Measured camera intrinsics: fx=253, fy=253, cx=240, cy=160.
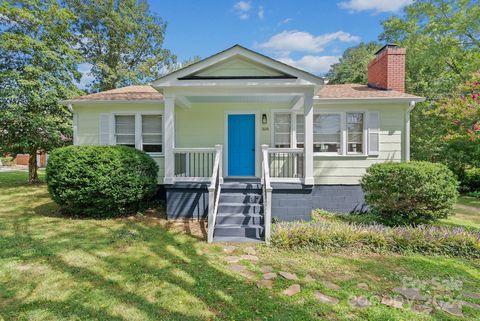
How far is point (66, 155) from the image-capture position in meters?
6.66

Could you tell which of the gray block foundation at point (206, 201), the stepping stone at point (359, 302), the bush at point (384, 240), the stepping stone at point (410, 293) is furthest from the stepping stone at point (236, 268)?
the gray block foundation at point (206, 201)

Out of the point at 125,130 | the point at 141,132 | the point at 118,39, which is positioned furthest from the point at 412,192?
the point at 118,39

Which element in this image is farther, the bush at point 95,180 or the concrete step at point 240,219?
the bush at point 95,180

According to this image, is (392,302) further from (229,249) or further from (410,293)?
(229,249)

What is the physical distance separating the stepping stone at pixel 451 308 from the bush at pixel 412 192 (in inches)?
121

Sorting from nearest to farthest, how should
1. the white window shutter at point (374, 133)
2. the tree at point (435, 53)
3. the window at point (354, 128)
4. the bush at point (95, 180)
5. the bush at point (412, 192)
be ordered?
the bush at point (412, 192) → the bush at point (95, 180) → the white window shutter at point (374, 133) → the window at point (354, 128) → the tree at point (435, 53)

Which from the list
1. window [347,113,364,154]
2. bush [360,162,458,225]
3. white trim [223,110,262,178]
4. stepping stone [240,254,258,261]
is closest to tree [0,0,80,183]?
white trim [223,110,262,178]

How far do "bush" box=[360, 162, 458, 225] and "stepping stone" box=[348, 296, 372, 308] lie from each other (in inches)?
140

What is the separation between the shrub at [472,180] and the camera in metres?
13.2

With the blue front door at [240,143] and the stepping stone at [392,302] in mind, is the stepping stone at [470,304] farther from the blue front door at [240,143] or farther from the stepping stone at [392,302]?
the blue front door at [240,143]

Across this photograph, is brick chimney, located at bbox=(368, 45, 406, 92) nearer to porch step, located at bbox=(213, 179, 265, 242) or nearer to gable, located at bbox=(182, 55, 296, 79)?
gable, located at bbox=(182, 55, 296, 79)

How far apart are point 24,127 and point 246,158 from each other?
10.5 m

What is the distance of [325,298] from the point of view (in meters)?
3.36

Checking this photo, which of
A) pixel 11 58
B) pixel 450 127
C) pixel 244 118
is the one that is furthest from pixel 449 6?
pixel 11 58
